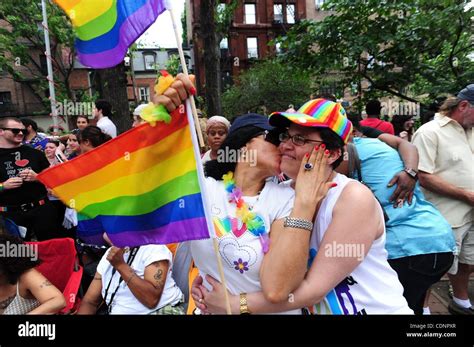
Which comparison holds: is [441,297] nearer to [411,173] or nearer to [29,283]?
[411,173]

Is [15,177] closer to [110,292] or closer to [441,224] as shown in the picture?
[110,292]

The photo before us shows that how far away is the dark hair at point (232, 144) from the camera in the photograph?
6.48 ft

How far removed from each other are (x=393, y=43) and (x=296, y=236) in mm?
6243

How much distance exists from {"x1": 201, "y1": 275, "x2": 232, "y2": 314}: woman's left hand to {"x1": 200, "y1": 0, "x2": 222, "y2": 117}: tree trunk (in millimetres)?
5495

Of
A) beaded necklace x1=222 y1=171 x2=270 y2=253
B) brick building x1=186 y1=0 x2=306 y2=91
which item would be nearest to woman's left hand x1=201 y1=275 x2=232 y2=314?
beaded necklace x1=222 y1=171 x2=270 y2=253

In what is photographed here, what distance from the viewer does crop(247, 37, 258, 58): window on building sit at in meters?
34.8

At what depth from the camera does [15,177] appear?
4086mm

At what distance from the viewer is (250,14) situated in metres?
33.6

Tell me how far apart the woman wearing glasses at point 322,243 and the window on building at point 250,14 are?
115 feet

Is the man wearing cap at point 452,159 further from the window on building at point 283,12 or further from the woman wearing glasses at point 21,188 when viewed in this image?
the window on building at point 283,12

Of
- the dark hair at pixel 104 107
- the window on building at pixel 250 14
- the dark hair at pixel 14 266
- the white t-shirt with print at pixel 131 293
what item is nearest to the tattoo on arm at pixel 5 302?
the dark hair at pixel 14 266

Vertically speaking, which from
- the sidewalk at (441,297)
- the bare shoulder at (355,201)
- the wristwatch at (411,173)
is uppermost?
the bare shoulder at (355,201)

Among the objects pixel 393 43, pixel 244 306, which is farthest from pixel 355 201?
pixel 393 43
